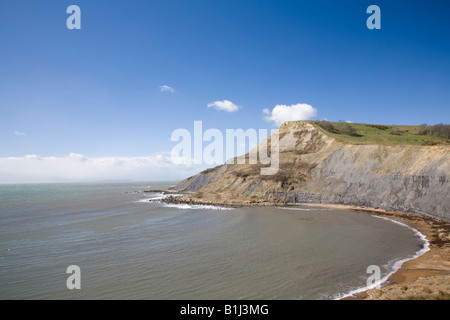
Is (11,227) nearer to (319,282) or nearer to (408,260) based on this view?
(319,282)

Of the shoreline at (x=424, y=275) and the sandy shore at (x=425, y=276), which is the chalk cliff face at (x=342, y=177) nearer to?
the shoreline at (x=424, y=275)

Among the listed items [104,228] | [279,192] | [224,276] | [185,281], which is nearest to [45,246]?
[104,228]

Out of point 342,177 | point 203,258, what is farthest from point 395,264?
point 342,177

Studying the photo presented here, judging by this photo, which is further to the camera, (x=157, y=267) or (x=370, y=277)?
(x=157, y=267)

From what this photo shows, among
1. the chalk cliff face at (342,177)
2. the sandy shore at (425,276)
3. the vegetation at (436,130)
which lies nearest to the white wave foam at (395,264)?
the sandy shore at (425,276)

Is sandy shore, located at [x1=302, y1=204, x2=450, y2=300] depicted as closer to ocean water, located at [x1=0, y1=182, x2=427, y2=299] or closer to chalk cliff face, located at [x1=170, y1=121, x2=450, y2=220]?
ocean water, located at [x1=0, y1=182, x2=427, y2=299]

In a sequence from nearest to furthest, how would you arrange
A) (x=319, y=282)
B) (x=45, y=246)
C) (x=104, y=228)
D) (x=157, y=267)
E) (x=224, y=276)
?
1. (x=319, y=282)
2. (x=224, y=276)
3. (x=157, y=267)
4. (x=45, y=246)
5. (x=104, y=228)
